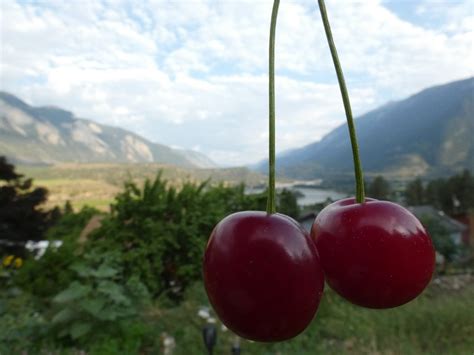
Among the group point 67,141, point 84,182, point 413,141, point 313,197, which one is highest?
point 67,141

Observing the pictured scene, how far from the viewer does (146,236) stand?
659cm

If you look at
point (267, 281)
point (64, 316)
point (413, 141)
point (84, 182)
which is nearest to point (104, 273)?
point (64, 316)

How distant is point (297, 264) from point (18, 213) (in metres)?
9.38

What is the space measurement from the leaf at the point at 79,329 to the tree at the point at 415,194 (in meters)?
36.2

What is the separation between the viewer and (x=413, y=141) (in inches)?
3369

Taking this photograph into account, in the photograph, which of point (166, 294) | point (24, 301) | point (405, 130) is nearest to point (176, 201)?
point (166, 294)

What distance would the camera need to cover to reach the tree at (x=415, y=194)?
121 ft

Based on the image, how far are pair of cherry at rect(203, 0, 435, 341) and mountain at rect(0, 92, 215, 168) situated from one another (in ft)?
402

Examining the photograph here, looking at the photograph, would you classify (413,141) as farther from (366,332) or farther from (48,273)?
(48,273)

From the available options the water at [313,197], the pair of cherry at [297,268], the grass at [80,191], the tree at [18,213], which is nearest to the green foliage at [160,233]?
the tree at [18,213]

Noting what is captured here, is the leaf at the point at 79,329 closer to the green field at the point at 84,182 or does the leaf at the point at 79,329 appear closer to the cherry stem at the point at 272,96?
the cherry stem at the point at 272,96

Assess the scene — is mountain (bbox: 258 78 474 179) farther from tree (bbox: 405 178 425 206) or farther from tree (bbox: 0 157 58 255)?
tree (bbox: 0 157 58 255)

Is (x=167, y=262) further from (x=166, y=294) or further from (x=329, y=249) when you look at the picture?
(x=329, y=249)

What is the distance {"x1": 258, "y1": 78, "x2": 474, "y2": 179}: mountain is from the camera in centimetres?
6581
